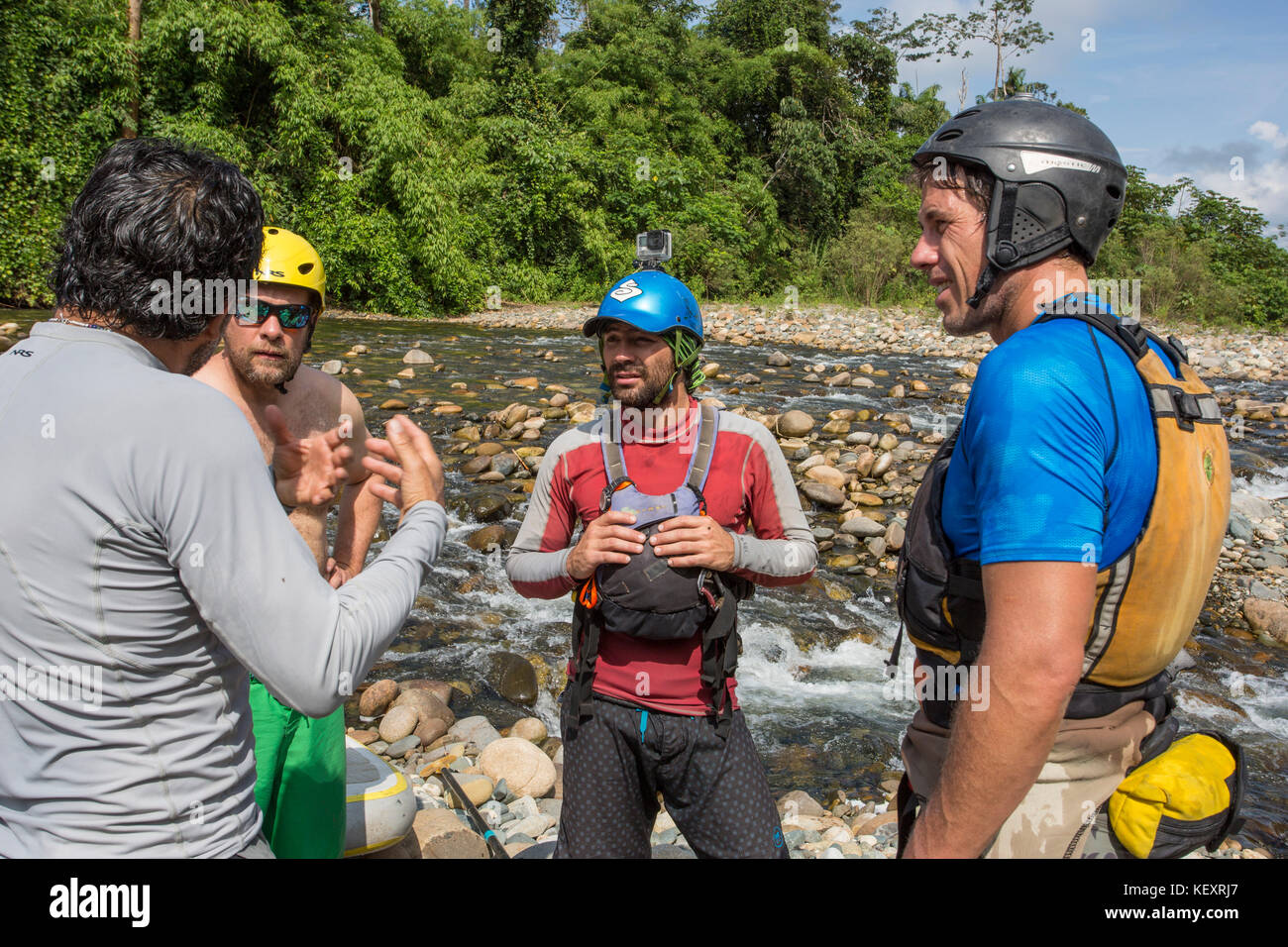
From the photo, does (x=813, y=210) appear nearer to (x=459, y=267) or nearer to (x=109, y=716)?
(x=459, y=267)

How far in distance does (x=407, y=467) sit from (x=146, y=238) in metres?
0.68

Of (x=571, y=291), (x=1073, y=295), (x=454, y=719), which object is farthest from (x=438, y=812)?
(x=571, y=291)

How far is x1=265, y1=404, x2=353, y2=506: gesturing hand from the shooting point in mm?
2311

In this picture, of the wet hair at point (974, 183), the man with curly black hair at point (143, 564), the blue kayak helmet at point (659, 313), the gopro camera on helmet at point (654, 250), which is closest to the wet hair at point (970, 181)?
the wet hair at point (974, 183)

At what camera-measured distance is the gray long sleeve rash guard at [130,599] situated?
1.42m

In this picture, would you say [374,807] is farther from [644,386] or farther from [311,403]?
[644,386]

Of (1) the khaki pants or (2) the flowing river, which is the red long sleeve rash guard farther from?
(2) the flowing river

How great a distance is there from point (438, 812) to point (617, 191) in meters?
28.3

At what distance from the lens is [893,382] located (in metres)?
16.0

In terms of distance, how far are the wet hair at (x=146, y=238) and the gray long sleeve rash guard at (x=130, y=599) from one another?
3.3 inches

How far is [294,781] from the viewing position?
2.59 m

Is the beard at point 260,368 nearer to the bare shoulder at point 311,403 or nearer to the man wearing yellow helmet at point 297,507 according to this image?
the man wearing yellow helmet at point 297,507

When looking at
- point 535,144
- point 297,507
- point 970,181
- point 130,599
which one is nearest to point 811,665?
point 297,507

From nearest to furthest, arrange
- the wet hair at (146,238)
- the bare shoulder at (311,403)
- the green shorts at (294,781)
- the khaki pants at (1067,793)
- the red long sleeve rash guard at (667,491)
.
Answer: the wet hair at (146,238)
the khaki pants at (1067,793)
the green shorts at (294,781)
the red long sleeve rash guard at (667,491)
the bare shoulder at (311,403)
